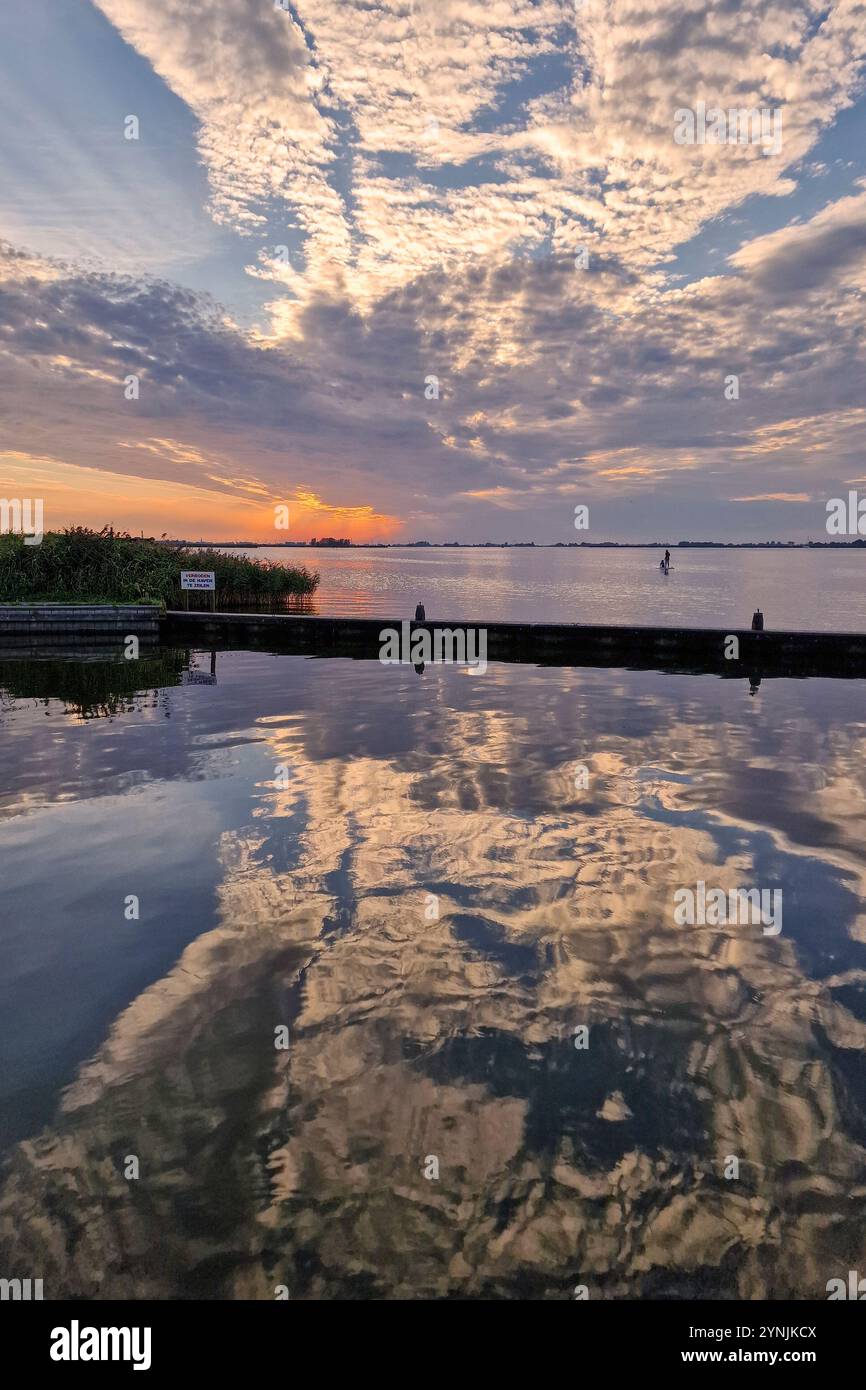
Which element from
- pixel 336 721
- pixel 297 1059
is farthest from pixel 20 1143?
pixel 336 721

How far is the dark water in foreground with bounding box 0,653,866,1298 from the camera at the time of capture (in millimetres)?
3572

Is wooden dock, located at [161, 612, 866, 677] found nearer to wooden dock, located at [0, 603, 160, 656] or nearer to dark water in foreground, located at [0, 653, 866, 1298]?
wooden dock, located at [0, 603, 160, 656]

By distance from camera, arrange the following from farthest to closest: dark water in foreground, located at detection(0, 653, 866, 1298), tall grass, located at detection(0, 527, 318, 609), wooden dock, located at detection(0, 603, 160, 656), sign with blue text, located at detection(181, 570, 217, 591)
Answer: tall grass, located at detection(0, 527, 318, 609) → sign with blue text, located at detection(181, 570, 217, 591) → wooden dock, located at detection(0, 603, 160, 656) → dark water in foreground, located at detection(0, 653, 866, 1298)

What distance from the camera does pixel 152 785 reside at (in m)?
10.6

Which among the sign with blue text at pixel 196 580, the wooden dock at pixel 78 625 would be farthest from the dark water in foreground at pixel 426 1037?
the sign with blue text at pixel 196 580

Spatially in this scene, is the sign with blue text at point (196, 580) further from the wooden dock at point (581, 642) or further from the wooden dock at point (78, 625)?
the wooden dock at point (78, 625)

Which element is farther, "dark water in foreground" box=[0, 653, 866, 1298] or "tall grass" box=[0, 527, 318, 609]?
"tall grass" box=[0, 527, 318, 609]

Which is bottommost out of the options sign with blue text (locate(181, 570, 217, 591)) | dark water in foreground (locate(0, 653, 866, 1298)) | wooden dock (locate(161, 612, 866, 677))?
dark water in foreground (locate(0, 653, 866, 1298))

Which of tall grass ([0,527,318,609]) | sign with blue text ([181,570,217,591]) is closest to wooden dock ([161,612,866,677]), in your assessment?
sign with blue text ([181,570,217,591])

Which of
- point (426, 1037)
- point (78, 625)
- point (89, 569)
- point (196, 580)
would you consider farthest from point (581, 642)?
point (89, 569)

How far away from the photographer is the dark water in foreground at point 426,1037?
3572 millimetres
